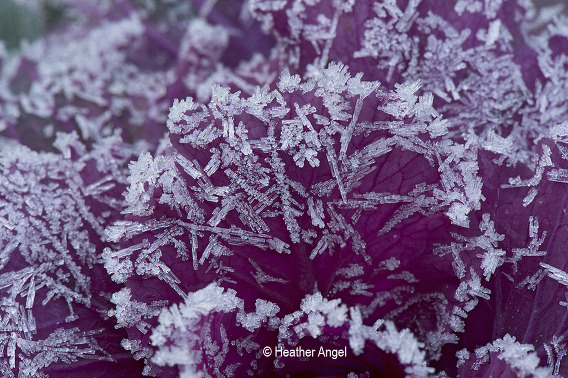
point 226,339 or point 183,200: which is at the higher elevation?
point 183,200

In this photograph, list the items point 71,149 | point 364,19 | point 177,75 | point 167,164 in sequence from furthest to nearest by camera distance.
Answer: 1. point 177,75
2. point 71,149
3. point 364,19
4. point 167,164

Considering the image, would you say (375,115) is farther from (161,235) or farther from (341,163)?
(161,235)

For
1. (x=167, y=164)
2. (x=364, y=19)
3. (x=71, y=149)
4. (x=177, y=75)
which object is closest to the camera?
(x=167, y=164)

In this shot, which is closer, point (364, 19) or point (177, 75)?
point (364, 19)

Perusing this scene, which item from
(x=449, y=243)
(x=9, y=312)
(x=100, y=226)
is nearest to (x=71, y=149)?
(x=100, y=226)

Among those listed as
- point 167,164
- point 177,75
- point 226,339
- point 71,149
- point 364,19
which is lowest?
point 226,339

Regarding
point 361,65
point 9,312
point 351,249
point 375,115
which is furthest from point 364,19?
point 9,312

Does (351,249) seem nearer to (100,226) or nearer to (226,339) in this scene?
(226,339)
